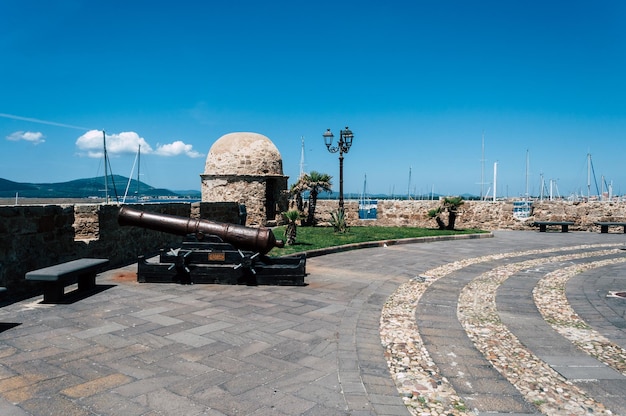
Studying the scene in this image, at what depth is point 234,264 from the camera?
6973mm

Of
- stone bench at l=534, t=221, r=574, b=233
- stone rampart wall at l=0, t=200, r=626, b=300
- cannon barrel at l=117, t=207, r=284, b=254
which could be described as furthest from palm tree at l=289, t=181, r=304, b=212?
cannon barrel at l=117, t=207, r=284, b=254

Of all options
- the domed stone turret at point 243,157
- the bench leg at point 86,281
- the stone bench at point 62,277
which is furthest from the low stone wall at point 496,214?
the stone bench at point 62,277

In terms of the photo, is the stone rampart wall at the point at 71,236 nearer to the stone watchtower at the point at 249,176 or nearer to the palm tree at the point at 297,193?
the stone watchtower at the point at 249,176

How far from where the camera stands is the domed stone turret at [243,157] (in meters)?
20.4

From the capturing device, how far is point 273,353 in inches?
157

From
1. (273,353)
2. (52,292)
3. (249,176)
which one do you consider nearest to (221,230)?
(52,292)

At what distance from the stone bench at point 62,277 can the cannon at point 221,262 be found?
2.57 feet

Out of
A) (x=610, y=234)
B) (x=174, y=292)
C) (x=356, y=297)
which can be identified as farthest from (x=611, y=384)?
(x=610, y=234)

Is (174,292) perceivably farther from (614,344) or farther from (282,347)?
(614,344)

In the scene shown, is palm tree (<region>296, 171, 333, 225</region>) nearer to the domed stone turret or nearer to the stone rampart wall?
the domed stone turret

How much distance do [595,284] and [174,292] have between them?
712 centimetres

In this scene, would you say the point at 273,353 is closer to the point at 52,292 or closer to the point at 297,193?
the point at 52,292

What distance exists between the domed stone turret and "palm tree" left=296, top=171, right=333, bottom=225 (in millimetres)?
1605

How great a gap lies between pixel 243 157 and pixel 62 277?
49.9 ft
